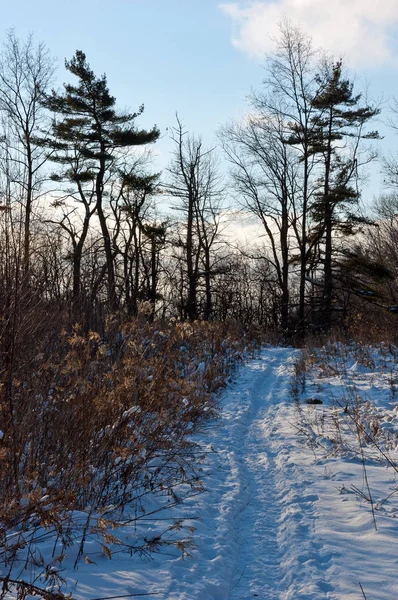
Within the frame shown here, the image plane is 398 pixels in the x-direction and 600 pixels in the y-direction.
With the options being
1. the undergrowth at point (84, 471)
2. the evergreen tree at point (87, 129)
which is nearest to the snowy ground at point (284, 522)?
the undergrowth at point (84, 471)

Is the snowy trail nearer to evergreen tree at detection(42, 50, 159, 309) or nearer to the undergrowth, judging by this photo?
the undergrowth

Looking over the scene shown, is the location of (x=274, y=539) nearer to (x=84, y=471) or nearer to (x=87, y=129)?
(x=84, y=471)

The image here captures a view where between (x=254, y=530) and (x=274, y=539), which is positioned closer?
(x=274, y=539)

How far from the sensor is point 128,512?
3.90m

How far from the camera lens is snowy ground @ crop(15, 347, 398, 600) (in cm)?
288

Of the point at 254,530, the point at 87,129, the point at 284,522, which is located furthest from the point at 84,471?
the point at 87,129

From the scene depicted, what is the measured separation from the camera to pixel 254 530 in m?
3.75

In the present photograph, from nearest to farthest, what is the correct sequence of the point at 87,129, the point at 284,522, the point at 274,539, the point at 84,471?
the point at 84,471
the point at 274,539
the point at 284,522
the point at 87,129

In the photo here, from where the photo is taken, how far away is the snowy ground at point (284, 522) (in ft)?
9.43

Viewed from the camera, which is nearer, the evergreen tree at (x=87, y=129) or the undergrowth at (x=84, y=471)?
the undergrowth at (x=84, y=471)

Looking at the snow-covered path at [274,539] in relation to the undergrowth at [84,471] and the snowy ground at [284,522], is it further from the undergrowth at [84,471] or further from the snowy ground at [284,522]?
the undergrowth at [84,471]

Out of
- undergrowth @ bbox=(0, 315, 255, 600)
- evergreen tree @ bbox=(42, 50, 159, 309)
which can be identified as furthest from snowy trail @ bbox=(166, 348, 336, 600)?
evergreen tree @ bbox=(42, 50, 159, 309)

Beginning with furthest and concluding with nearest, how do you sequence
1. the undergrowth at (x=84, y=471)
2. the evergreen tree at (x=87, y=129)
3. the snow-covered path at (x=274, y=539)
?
the evergreen tree at (x=87, y=129)
the snow-covered path at (x=274, y=539)
the undergrowth at (x=84, y=471)

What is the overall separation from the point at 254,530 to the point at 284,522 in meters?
0.26
